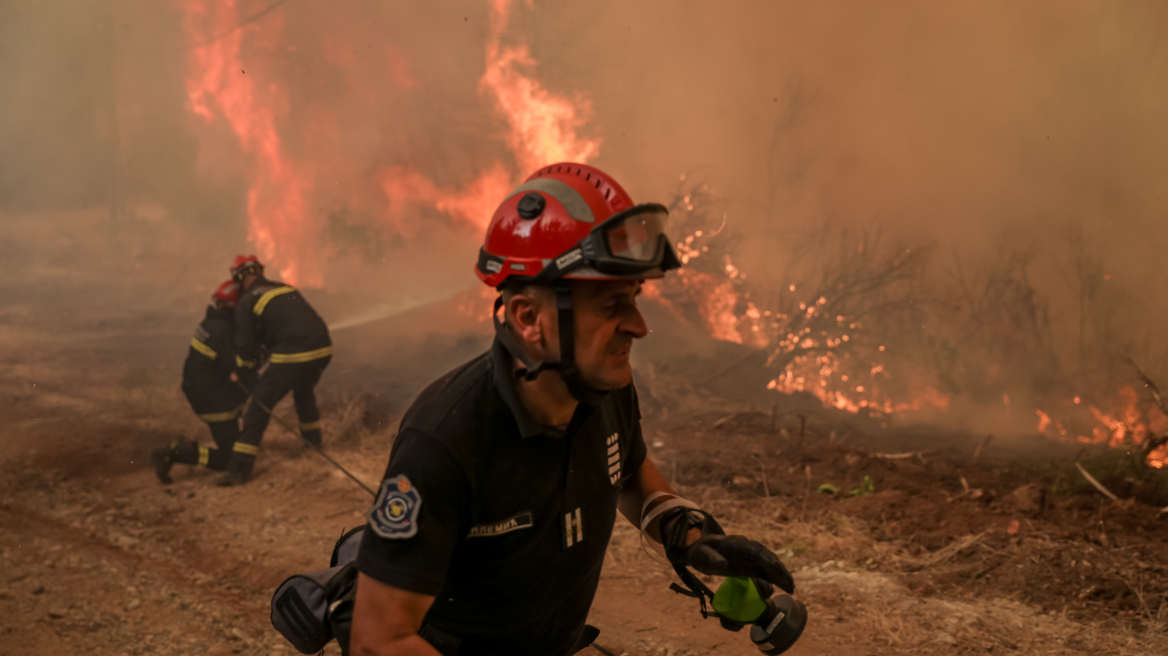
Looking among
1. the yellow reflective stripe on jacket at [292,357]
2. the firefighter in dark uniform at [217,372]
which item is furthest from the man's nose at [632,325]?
the firefighter in dark uniform at [217,372]

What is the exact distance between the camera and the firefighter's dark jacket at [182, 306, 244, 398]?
6927 millimetres

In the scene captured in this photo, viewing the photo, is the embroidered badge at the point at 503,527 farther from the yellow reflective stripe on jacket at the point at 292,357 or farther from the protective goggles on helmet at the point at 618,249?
the yellow reflective stripe on jacket at the point at 292,357

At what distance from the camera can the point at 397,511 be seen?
4.99ft

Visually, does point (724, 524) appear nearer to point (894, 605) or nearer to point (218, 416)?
point (894, 605)

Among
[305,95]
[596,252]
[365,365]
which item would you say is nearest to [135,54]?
[305,95]

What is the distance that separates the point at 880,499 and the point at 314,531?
165 inches

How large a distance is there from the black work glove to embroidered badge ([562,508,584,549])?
0.34 metres

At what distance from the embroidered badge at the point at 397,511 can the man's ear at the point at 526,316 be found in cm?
42

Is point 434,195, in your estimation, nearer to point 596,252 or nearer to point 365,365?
point 365,365

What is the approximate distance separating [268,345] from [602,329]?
5974 mm

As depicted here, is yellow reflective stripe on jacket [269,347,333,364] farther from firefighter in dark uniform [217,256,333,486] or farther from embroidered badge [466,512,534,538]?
embroidered badge [466,512,534,538]

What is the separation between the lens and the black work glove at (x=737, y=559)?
187 cm

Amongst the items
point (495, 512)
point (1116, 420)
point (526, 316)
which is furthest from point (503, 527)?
point (1116, 420)

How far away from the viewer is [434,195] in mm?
11711
